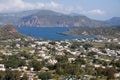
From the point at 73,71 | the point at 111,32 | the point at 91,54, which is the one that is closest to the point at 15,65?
the point at 73,71

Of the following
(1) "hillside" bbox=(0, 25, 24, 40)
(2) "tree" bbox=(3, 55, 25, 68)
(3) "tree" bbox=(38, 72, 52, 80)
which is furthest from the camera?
(1) "hillside" bbox=(0, 25, 24, 40)

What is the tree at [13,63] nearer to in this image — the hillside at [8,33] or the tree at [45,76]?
the tree at [45,76]

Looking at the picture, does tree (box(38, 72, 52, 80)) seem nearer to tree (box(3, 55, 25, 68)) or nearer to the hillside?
tree (box(3, 55, 25, 68))


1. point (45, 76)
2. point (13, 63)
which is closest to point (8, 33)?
point (13, 63)

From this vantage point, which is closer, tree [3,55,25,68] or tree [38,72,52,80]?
tree [38,72,52,80]

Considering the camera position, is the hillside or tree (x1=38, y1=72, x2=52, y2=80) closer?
tree (x1=38, y1=72, x2=52, y2=80)

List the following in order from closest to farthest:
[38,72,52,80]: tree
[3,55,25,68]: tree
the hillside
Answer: [38,72,52,80]: tree, [3,55,25,68]: tree, the hillside

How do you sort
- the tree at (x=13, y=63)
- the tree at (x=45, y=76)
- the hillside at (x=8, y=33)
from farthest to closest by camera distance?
the hillside at (x=8, y=33) < the tree at (x=13, y=63) < the tree at (x=45, y=76)

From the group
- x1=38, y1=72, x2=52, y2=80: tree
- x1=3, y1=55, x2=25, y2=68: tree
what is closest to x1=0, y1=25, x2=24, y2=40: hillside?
x1=3, y1=55, x2=25, y2=68: tree

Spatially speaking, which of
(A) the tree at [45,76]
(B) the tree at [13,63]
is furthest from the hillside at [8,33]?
(A) the tree at [45,76]

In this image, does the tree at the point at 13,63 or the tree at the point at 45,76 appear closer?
the tree at the point at 45,76

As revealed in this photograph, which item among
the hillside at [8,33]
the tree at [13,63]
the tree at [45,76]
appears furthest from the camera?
the hillside at [8,33]

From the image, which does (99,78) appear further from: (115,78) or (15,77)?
(15,77)
